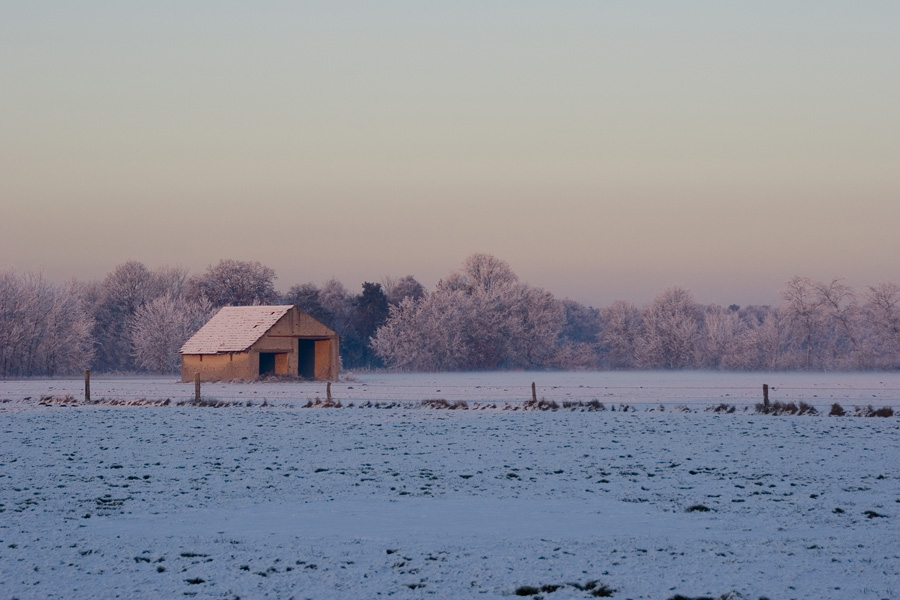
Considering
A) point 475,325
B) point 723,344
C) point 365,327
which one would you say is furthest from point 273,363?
point 723,344

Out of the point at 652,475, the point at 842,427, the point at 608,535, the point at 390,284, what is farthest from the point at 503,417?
the point at 390,284

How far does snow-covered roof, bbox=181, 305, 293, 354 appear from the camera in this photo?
6075 centimetres

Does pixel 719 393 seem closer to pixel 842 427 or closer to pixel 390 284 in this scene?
pixel 842 427

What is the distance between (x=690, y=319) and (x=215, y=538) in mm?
93764

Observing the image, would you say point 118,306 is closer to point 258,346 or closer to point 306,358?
point 306,358

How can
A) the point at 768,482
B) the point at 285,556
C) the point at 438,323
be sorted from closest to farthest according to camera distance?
the point at 285,556 → the point at 768,482 → the point at 438,323

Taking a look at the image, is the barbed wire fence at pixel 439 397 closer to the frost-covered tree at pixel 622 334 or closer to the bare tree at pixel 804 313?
the bare tree at pixel 804 313

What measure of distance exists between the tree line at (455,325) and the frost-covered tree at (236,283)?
109mm

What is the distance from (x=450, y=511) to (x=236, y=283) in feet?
296

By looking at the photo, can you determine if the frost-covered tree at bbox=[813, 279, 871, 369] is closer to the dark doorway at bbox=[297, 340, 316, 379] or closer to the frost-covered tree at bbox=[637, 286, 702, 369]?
the frost-covered tree at bbox=[637, 286, 702, 369]

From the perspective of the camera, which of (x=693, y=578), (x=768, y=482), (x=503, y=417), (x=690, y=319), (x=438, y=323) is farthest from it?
(x=690, y=319)

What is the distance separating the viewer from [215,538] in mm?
11703

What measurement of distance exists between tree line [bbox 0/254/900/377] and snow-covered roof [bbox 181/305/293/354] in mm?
21938

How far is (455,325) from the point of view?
92625 mm
